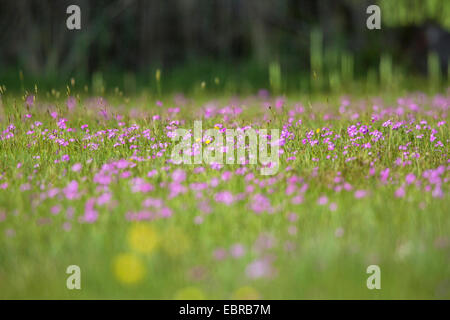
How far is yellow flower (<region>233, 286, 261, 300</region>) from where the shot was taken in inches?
97.5

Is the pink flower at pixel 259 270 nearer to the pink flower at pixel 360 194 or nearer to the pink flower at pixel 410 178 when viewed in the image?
the pink flower at pixel 360 194

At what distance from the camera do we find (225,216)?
3.25 m

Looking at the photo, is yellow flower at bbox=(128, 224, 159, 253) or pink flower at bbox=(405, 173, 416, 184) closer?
yellow flower at bbox=(128, 224, 159, 253)

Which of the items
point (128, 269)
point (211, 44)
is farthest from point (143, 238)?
point (211, 44)

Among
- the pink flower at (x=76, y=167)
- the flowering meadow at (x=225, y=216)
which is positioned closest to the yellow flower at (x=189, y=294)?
the flowering meadow at (x=225, y=216)

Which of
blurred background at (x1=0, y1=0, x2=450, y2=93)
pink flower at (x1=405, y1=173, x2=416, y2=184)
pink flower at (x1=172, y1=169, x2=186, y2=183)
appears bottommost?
pink flower at (x1=405, y1=173, x2=416, y2=184)

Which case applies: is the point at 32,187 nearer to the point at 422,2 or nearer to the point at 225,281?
the point at 225,281

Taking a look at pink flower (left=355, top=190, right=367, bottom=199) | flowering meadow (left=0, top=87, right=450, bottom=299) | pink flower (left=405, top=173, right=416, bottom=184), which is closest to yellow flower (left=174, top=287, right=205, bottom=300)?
flowering meadow (left=0, top=87, right=450, bottom=299)

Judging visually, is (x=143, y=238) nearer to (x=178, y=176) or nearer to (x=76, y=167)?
(x=178, y=176)

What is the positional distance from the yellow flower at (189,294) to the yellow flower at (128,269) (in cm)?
25

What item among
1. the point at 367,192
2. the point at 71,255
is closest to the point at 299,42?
the point at 367,192

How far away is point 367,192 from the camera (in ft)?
11.5

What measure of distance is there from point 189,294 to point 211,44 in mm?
13037

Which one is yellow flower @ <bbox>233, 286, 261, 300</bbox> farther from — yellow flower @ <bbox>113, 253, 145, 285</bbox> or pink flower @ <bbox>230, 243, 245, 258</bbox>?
yellow flower @ <bbox>113, 253, 145, 285</bbox>
